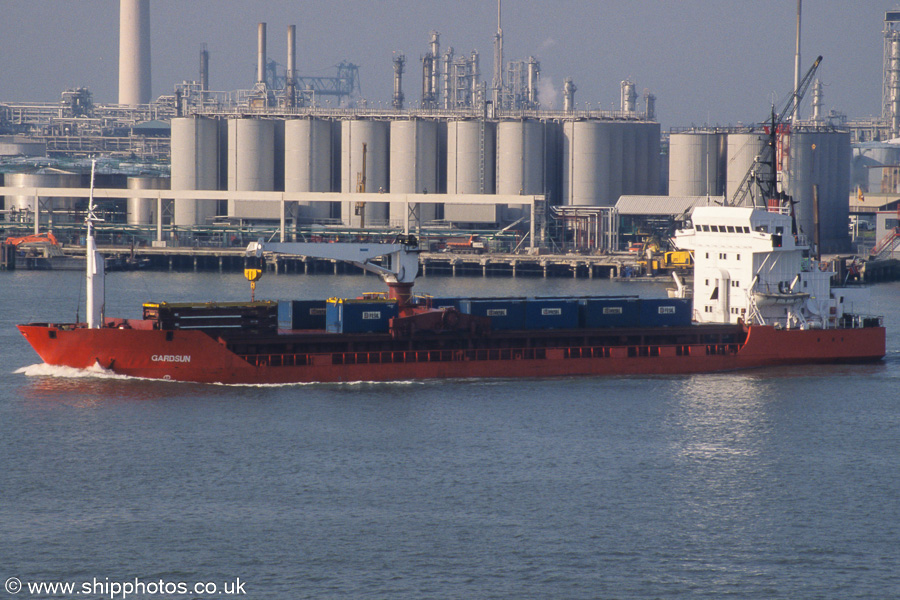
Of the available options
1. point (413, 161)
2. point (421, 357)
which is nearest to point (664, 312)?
point (421, 357)

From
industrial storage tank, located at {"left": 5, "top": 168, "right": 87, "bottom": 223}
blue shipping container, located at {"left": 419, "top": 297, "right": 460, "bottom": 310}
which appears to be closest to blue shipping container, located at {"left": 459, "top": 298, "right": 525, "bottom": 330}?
blue shipping container, located at {"left": 419, "top": 297, "right": 460, "bottom": 310}

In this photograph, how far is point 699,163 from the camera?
101 meters

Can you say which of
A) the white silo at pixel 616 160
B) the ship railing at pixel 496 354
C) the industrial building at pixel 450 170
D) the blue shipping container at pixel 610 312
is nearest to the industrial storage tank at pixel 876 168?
the industrial building at pixel 450 170

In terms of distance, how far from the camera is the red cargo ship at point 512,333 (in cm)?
3678

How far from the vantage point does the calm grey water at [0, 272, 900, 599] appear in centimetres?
2230

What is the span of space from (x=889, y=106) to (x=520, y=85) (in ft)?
222

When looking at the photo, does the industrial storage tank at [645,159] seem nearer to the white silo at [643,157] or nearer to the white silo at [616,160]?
the white silo at [643,157]

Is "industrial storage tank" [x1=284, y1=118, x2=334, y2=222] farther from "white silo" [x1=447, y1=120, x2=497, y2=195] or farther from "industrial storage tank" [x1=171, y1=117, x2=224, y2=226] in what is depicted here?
"white silo" [x1=447, y1=120, x2=497, y2=195]

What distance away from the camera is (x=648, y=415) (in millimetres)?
34594

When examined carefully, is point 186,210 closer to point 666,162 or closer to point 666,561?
point 666,162

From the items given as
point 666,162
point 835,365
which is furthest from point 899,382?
point 666,162

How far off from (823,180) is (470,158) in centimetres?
3035

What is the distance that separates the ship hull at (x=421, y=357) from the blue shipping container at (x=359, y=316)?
0.85m

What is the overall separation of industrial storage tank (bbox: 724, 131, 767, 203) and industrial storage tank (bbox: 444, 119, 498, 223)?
21.1m
